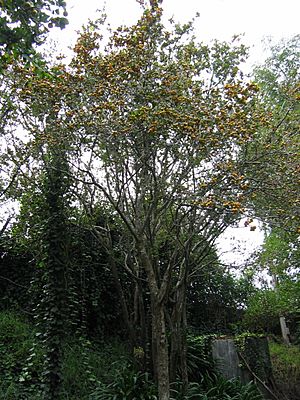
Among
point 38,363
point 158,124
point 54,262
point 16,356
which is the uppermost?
point 158,124

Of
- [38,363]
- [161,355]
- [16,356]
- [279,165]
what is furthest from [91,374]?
[279,165]

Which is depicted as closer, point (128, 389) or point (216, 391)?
point (128, 389)

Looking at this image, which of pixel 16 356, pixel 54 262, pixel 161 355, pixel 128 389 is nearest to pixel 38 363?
pixel 16 356

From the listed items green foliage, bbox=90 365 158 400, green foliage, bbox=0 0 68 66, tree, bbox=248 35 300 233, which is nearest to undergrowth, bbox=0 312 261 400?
green foliage, bbox=90 365 158 400

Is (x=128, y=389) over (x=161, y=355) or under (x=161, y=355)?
under

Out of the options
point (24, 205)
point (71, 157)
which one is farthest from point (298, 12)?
point (24, 205)

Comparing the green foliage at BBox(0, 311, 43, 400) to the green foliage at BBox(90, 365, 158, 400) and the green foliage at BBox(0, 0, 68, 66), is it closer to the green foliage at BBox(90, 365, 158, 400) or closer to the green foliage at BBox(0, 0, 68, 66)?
the green foliage at BBox(90, 365, 158, 400)

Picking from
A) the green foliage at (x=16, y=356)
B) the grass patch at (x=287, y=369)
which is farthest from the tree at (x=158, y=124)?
the grass patch at (x=287, y=369)

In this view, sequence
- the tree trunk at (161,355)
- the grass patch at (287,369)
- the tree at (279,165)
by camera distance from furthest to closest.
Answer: the grass patch at (287,369), the tree at (279,165), the tree trunk at (161,355)

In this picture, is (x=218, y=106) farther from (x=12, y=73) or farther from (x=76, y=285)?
(x=76, y=285)

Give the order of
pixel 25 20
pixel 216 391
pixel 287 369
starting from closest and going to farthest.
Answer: pixel 25 20
pixel 216 391
pixel 287 369

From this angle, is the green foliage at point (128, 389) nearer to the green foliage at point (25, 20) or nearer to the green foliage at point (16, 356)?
the green foliage at point (16, 356)

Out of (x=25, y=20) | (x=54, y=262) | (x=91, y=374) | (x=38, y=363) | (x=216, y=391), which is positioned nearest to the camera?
(x=25, y=20)

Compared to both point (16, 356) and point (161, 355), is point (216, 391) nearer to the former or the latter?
point (161, 355)
